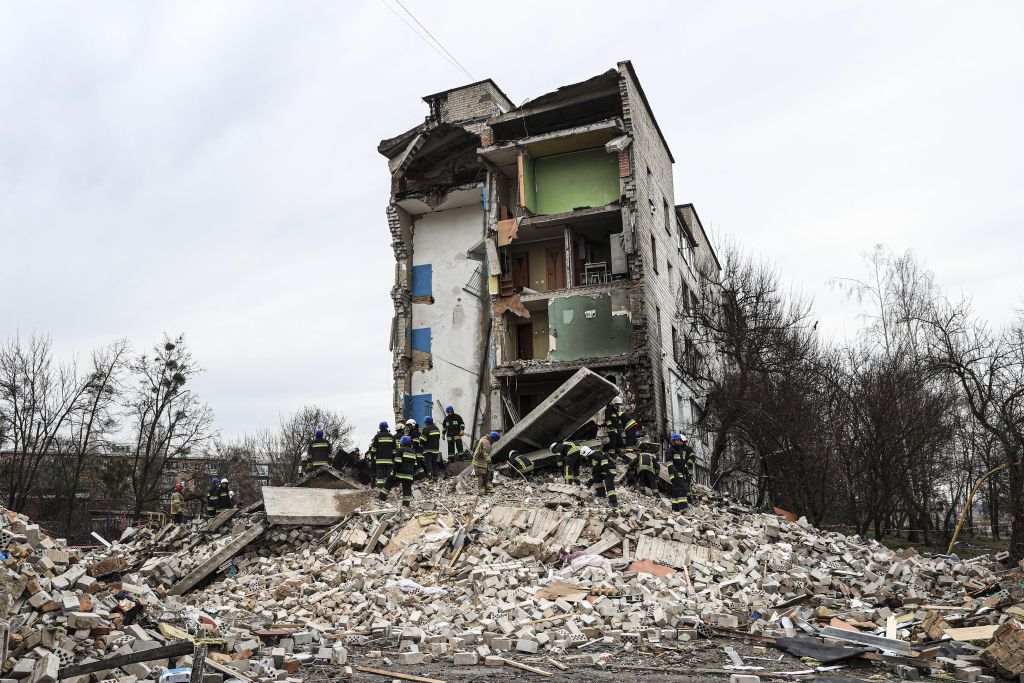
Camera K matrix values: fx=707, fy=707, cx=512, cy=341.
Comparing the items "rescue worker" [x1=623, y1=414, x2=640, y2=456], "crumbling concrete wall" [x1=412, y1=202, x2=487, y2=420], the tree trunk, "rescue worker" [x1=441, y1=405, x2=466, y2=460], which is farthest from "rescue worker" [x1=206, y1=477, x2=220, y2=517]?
the tree trunk

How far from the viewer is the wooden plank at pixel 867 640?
761 cm

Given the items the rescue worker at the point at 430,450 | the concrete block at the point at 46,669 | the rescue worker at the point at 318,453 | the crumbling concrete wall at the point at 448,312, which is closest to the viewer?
the concrete block at the point at 46,669

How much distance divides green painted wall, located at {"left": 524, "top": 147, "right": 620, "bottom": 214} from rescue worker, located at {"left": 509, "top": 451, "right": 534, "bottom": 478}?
34.6 feet

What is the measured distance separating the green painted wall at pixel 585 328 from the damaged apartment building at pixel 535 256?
0.12 ft

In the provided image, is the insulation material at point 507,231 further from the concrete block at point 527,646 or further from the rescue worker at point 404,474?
the concrete block at point 527,646

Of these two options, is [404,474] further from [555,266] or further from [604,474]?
[555,266]

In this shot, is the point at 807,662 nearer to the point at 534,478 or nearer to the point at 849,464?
the point at 534,478

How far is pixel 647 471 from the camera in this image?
15.6 m

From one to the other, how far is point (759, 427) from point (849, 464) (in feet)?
10.2

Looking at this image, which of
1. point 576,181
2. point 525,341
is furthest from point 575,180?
point 525,341

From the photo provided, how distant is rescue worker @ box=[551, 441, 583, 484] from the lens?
15.5 m

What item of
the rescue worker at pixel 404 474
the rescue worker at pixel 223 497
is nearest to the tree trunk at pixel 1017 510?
the rescue worker at pixel 404 474

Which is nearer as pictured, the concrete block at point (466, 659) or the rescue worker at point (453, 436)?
the concrete block at point (466, 659)

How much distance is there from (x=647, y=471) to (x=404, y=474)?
5.34 meters
